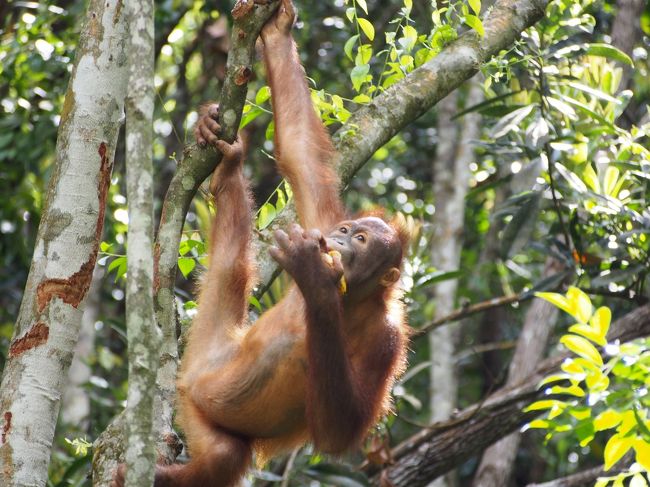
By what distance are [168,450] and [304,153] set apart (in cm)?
156

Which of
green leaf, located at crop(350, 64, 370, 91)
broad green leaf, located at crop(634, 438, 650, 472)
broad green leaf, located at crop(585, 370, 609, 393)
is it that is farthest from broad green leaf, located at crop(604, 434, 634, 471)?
green leaf, located at crop(350, 64, 370, 91)

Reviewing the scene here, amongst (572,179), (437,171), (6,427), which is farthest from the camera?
(437,171)

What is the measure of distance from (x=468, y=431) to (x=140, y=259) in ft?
12.7

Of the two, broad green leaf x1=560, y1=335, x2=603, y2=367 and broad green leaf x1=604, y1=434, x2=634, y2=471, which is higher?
broad green leaf x1=560, y1=335, x2=603, y2=367

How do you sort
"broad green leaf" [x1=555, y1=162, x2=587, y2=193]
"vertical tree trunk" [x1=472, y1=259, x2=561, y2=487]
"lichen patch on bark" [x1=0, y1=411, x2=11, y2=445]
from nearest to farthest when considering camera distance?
"lichen patch on bark" [x1=0, y1=411, x2=11, y2=445], "broad green leaf" [x1=555, y1=162, x2=587, y2=193], "vertical tree trunk" [x1=472, y1=259, x2=561, y2=487]

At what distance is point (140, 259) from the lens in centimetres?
253

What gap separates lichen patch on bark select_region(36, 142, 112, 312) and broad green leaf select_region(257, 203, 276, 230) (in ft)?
4.01

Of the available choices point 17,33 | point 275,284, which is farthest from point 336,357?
point 17,33

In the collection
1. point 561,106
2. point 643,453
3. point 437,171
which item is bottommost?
point 643,453

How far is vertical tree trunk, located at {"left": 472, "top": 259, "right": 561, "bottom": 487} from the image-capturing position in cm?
690

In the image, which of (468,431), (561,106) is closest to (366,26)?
(561,106)

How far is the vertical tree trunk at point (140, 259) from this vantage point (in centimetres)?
243

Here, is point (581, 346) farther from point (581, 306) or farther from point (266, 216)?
point (266, 216)

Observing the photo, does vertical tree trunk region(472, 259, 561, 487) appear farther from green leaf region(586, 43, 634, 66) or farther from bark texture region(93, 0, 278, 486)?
bark texture region(93, 0, 278, 486)
